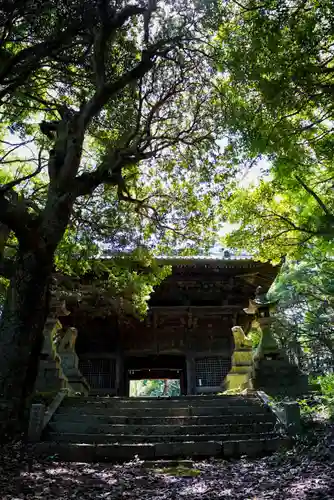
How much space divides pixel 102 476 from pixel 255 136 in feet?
17.3

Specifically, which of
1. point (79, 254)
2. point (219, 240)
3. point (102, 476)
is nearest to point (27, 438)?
point (102, 476)

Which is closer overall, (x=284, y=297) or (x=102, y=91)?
(x=102, y=91)

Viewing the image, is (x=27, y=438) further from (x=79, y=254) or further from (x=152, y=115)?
(x=152, y=115)

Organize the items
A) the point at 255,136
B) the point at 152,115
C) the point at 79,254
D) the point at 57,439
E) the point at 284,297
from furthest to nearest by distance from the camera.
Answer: the point at 284,297 < the point at 79,254 < the point at 152,115 < the point at 57,439 < the point at 255,136

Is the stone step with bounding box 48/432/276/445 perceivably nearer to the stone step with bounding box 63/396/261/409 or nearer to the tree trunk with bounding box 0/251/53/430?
the tree trunk with bounding box 0/251/53/430

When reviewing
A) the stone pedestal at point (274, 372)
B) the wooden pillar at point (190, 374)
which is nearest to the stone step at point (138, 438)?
the stone pedestal at point (274, 372)

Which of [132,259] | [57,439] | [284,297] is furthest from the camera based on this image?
[284,297]

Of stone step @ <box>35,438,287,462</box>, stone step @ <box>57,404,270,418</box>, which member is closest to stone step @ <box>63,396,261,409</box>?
stone step @ <box>57,404,270,418</box>

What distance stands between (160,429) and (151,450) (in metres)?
0.84

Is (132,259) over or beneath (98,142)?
beneath

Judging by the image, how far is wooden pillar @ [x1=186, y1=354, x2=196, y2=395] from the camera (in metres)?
15.5

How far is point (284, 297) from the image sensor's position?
18.8m

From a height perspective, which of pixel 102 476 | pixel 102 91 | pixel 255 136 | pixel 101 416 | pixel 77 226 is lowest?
pixel 102 476

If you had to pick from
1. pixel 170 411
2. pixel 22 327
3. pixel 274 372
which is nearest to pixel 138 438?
pixel 170 411
